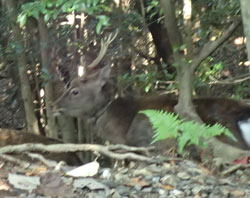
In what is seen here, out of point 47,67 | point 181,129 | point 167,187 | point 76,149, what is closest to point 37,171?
point 76,149

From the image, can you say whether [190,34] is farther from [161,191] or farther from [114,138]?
[161,191]

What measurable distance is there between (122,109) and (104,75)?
0.64 metres

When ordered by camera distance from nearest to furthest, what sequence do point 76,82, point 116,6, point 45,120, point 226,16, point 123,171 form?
point 123,171
point 226,16
point 116,6
point 76,82
point 45,120

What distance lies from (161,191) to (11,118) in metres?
6.76

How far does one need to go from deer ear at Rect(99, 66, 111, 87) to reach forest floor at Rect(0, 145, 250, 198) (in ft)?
13.2

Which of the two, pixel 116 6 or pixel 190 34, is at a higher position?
pixel 116 6

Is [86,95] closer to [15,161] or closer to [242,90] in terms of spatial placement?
[242,90]

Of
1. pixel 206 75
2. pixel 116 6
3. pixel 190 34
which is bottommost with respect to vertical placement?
pixel 206 75

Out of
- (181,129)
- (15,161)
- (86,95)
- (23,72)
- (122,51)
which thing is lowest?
(15,161)

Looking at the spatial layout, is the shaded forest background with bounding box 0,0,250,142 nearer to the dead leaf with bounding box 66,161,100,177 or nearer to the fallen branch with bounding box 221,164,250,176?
the fallen branch with bounding box 221,164,250,176

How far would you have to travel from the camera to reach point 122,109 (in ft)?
27.2

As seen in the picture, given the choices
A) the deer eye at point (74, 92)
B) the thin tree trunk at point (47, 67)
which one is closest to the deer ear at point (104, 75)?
the deer eye at point (74, 92)

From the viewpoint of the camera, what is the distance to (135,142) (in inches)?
305

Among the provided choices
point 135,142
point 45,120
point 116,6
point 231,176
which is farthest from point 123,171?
point 45,120
